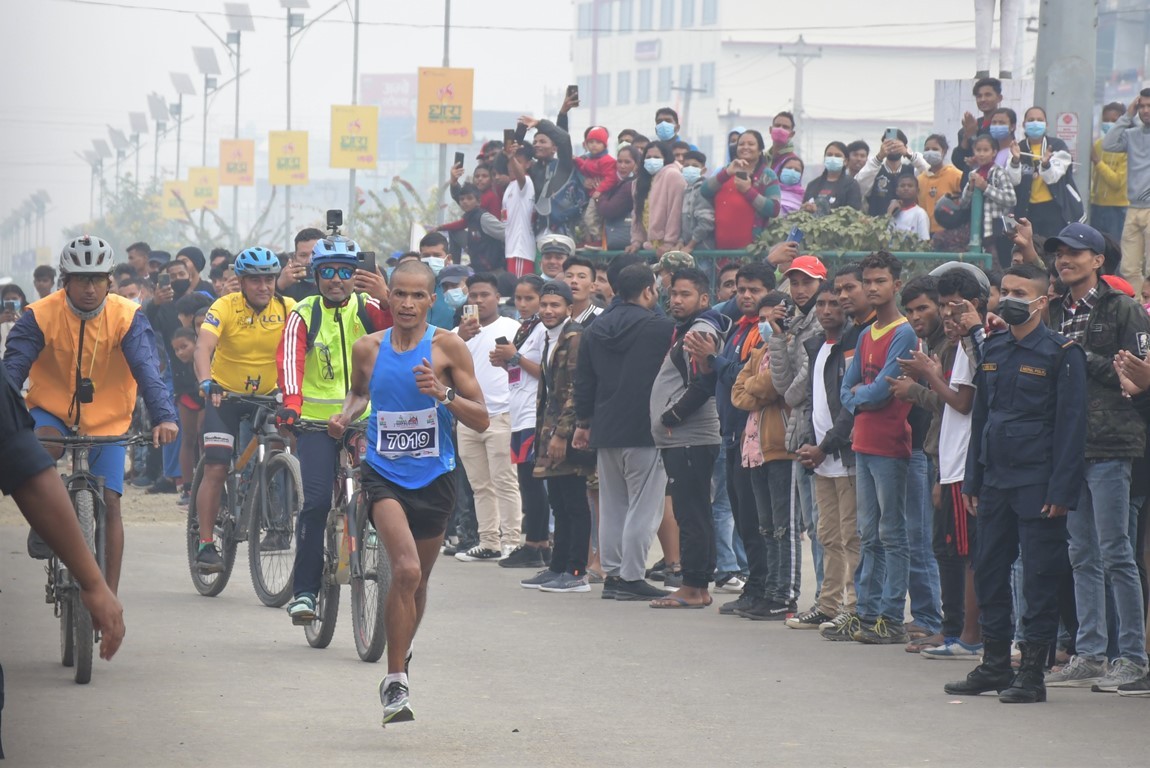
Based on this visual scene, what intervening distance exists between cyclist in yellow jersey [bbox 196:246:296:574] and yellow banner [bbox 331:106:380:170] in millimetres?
34166

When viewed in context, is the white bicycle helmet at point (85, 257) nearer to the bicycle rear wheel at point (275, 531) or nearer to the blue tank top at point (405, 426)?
the blue tank top at point (405, 426)

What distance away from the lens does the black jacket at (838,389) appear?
423 inches

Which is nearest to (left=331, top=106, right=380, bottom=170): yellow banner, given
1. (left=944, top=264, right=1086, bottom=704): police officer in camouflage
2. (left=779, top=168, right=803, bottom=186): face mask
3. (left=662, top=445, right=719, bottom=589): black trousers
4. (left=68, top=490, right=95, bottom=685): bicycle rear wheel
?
(left=779, top=168, right=803, bottom=186): face mask

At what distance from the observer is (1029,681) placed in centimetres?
872

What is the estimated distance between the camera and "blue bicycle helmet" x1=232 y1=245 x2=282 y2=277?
1197 cm

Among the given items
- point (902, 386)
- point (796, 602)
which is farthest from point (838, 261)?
point (902, 386)

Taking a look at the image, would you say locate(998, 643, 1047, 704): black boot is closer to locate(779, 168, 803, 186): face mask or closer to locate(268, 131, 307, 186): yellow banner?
locate(779, 168, 803, 186): face mask

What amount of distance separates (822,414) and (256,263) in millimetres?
3871

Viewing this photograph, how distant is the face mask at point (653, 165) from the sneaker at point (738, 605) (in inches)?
262

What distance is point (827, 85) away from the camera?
339 ft

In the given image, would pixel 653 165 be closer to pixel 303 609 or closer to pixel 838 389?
pixel 838 389

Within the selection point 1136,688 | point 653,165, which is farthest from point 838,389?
point 653,165

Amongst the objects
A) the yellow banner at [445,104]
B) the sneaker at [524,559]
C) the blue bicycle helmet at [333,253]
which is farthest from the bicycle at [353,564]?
the yellow banner at [445,104]

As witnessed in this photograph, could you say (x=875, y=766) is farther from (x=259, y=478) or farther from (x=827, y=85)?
(x=827, y=85)
